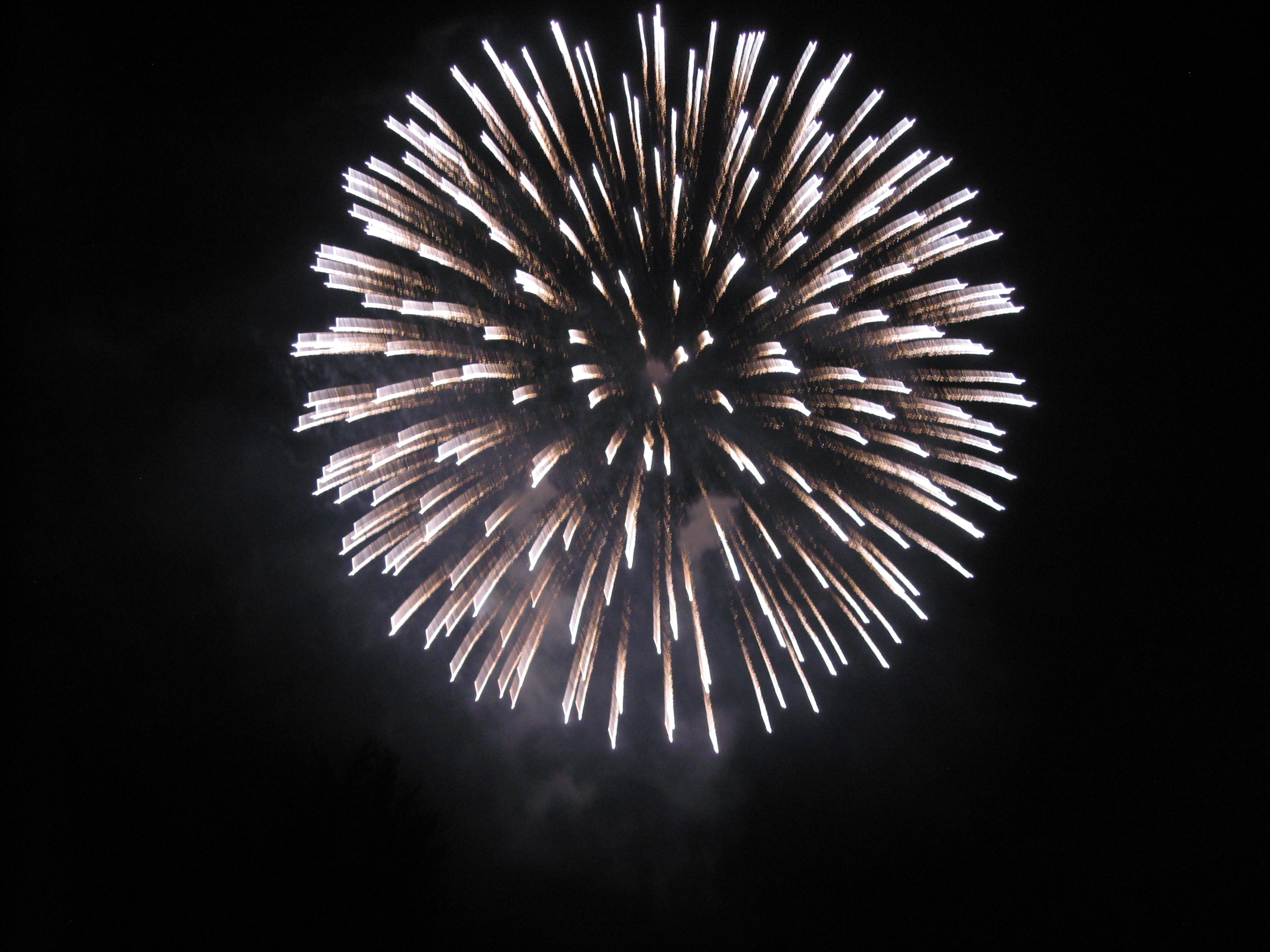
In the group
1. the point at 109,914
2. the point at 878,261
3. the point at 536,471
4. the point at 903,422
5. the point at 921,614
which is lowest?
the point at 109,914

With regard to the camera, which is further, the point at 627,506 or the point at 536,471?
the point at 627,506

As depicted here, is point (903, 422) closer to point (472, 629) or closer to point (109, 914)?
point (472, 629)

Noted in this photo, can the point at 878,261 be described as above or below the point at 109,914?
above

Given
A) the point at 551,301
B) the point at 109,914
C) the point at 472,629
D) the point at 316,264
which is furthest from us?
the point at 109,914

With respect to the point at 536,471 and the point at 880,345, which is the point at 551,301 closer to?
the point at 536,471

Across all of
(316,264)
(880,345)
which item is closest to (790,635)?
(880,345)

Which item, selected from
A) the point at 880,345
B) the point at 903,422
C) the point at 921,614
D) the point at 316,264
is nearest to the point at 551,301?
the point at 316,264

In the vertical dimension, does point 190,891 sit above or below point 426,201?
below

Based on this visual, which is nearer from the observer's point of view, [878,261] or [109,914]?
[878,261]

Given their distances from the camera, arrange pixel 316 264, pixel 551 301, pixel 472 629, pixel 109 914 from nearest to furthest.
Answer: pixel 316 264, pixel 551 301, pixel 472 629, pixel 109 914
